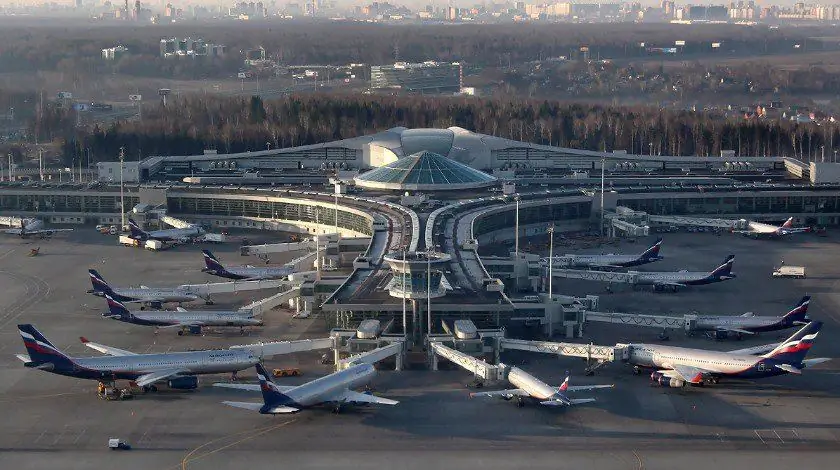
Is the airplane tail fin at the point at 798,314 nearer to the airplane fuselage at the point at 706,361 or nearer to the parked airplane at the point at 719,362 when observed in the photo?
the parked airplane at the point at 719,362

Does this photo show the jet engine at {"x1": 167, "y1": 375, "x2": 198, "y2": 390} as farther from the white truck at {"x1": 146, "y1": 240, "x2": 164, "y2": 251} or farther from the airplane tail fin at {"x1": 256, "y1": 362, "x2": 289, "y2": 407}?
the white truck at {"x1": 146, "y1": 240, "x2": 164, "y2": 251}

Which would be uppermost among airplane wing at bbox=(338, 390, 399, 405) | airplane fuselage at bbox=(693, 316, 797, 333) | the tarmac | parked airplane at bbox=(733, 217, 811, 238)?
parked airplane at bbox=(733, 217, 811, 238)

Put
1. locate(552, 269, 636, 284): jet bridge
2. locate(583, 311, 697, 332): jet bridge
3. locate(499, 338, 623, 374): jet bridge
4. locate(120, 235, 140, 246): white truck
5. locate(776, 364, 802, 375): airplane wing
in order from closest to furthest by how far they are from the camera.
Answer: locate(776, 364, 802, 375): airplane wing
locate(499, 338, 623, 374): jet bridge
locate(583, 311, 697, 332): jet bridge
locate(552, 269, 636, 284): jet bridge
locate(120, 235, 140, 246): white truck

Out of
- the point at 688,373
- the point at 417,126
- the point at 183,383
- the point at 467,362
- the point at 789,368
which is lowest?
the point at 183,383

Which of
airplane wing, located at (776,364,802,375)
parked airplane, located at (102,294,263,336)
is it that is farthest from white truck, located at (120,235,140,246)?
airplane wing, located at (776,364,802,375)

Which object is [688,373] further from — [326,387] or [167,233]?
[167,233]

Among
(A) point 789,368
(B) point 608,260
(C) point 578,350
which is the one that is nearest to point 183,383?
(C) point 578,350

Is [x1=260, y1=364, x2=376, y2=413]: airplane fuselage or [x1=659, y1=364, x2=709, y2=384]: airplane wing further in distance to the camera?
[x1=659, y1=364, x2=709, y2=384]: airplane wing
